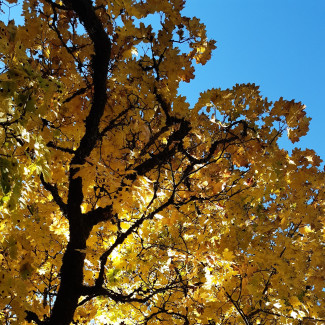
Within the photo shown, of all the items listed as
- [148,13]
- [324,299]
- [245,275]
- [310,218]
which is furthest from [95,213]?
[324,299]

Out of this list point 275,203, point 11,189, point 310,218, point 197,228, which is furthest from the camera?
point 197,228

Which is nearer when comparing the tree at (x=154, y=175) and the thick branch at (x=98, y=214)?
the tree at (x=154, y=175)

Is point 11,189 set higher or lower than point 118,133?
lower

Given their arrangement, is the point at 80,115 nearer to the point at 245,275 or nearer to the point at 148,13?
the point at 148,13

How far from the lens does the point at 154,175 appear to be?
4.35m

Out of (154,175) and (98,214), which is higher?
(154,175)

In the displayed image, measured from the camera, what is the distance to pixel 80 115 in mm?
3896

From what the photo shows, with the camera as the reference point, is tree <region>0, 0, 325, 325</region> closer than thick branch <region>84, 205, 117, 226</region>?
Yes

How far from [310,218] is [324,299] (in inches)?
62.1

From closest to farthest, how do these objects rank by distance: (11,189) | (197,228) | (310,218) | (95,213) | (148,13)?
(11,189) < (148,13) < (95,213) < (310,218) < (197,228)

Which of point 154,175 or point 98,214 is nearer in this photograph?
point 98,214

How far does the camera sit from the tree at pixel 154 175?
3166mm

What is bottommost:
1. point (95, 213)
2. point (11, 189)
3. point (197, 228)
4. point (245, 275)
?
point (11, 189)

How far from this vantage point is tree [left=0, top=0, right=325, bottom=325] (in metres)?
3.17
